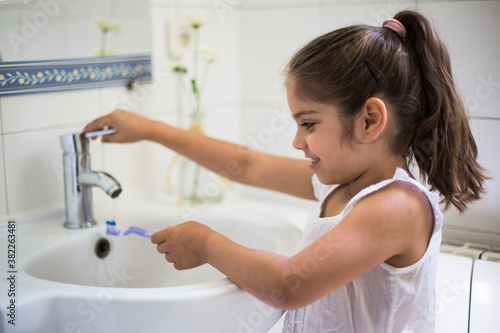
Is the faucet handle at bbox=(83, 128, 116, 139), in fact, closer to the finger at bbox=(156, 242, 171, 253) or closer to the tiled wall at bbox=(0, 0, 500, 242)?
the tiled wall at bbox=(0, 0, 500, 242)

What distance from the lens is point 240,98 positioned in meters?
1.42

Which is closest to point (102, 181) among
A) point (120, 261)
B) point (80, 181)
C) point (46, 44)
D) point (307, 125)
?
point (80, 181)

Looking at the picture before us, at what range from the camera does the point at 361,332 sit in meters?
0.81

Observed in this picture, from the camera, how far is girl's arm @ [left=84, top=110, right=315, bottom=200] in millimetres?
1028

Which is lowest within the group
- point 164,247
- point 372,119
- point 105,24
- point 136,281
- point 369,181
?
point 136,281

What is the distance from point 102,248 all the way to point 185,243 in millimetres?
267

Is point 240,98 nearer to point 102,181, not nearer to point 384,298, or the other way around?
point 102,181

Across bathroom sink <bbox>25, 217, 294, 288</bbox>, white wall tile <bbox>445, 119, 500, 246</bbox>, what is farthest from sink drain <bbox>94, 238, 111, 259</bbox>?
white wall tile <bbox>445, 119, 500, 246</bbox>

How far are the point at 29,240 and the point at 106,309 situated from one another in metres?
0.31

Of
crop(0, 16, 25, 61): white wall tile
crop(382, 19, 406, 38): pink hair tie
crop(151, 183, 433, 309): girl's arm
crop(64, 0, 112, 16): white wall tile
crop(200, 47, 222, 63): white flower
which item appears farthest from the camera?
crop(200, 47, 222, 63): white flower

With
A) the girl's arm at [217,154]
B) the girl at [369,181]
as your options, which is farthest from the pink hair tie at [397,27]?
the girl's arm at [217,154]

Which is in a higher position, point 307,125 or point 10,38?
point 10,38

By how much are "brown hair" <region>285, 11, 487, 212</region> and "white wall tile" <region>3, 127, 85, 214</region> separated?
0.49 m

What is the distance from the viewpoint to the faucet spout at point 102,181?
96cm
